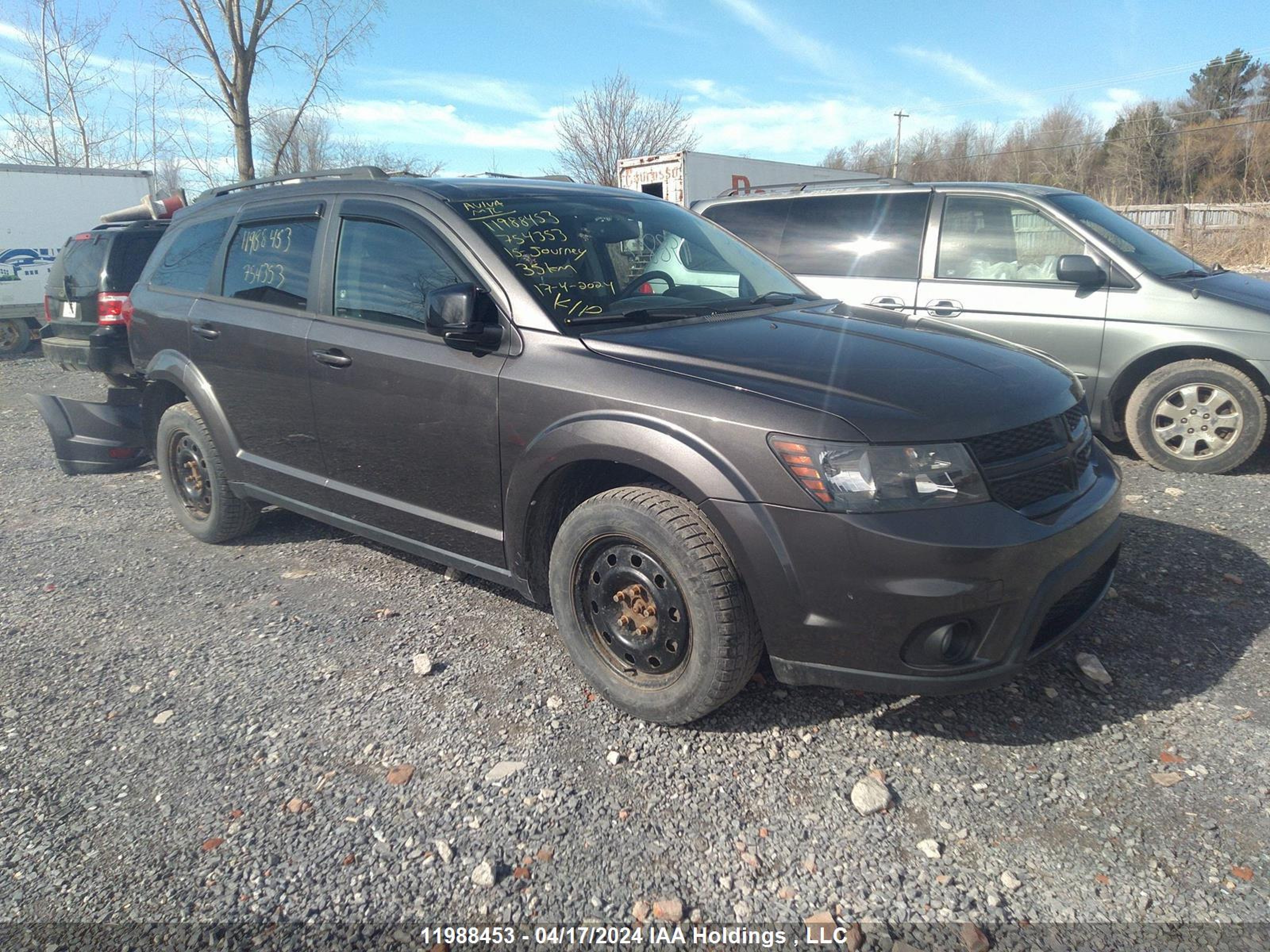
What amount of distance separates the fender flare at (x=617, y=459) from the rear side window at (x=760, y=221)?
440 cm

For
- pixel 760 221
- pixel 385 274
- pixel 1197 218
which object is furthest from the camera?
pixel 1197 218

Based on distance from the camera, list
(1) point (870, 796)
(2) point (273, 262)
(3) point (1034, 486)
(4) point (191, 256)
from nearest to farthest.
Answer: (1) point (870, 796) < (3) point (1034, 486) < (2) point (273, 262) < (4) point (191, 256)

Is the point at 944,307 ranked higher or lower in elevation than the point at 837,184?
lower

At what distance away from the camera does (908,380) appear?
2.72 metres

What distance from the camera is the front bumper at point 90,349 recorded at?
725cm

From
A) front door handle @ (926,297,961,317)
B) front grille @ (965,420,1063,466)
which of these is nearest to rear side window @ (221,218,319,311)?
front grille @ (965,420,1063,466)

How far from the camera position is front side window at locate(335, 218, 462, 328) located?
347 centimetres

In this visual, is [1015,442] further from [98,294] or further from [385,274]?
[98,294]

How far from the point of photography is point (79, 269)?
884 centimetres

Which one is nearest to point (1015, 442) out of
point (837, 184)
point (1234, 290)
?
point (1234, 290)

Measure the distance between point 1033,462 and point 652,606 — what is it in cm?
129

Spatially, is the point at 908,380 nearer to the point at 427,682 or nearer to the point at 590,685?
the point at 590,685

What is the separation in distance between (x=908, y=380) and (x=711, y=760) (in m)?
1.36

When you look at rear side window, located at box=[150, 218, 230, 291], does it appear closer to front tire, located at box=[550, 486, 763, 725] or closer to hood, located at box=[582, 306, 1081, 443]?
hood, located at box=[582, 306, 1081, 443]
